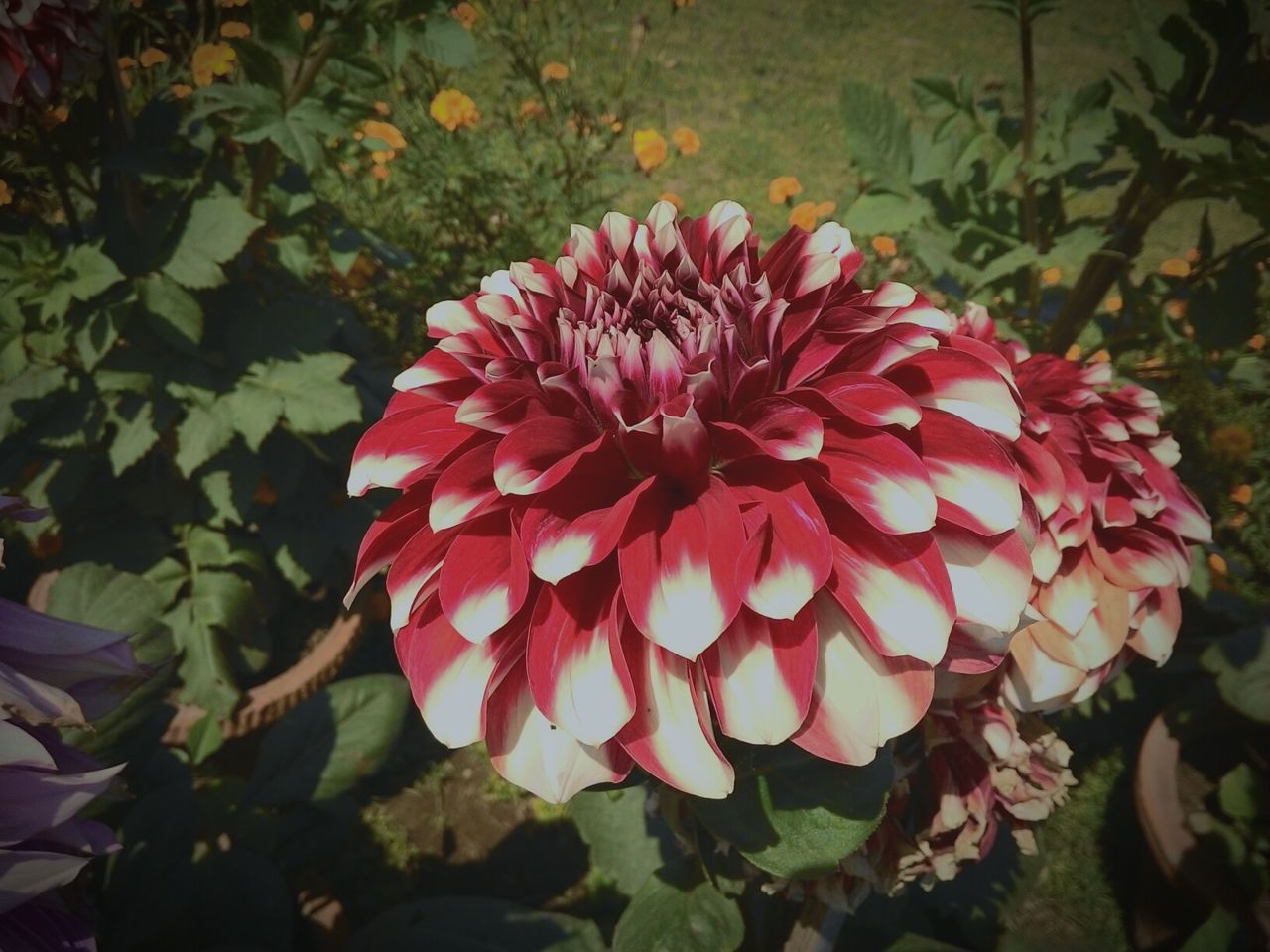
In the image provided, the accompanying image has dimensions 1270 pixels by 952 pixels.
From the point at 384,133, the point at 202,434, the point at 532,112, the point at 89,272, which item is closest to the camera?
the point at 89,272

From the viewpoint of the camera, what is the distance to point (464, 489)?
0.54m

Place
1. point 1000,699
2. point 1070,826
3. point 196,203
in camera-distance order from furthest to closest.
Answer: point 1070,826 < point 196,203 < point 1000,699

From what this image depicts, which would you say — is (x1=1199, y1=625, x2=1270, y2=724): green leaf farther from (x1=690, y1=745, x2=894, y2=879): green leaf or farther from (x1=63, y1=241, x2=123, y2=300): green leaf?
(x1=63, y1=241, x2=123, y2=300): green leaf

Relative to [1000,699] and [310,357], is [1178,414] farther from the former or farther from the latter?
[310,357]

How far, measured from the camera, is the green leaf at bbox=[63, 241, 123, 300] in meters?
1.28

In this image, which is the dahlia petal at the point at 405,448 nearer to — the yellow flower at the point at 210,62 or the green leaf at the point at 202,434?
the green leaf at the point at 202,434

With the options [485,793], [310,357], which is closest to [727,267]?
[310,357]

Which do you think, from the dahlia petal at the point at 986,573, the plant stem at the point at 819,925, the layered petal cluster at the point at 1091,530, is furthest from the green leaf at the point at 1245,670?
the dahlia petal at the point at 986,573

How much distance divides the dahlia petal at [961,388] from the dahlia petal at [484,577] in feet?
1.03

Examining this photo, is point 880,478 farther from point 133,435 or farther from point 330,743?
point 133,435

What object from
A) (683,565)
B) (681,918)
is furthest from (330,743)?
(683,565)

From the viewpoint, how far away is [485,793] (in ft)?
6.35

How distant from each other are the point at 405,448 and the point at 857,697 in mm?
366

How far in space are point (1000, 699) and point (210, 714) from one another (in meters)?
1.25
